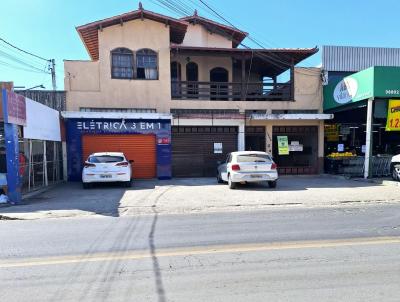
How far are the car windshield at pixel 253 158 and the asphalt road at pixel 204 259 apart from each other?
214 inches

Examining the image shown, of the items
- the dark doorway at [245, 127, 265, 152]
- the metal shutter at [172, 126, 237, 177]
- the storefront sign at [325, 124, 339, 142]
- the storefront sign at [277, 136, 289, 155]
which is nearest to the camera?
the metal shutter at [172, 126, 237, 177]

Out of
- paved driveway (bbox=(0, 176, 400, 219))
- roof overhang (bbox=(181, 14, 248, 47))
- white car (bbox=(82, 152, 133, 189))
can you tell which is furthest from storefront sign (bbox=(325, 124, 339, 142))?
white car (bbox=(82, 152, 133, 189))

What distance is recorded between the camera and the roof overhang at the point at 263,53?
723 inches

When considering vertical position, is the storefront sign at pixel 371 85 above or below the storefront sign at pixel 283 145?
above

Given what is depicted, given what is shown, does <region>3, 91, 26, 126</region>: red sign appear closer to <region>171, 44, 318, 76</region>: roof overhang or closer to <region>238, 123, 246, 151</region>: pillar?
<region>171, 44, 318, 76</region>: roof overhang

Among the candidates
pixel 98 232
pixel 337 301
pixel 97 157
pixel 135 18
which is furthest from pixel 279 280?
pixel 135 18

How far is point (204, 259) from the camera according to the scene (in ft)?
15.9

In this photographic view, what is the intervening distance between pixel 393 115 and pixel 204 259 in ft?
45.5

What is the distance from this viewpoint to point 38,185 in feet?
47.4

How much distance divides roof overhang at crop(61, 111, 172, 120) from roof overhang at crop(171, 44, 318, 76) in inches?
159

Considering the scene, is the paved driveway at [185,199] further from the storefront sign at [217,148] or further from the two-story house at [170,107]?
the storefront sign at [217,148]

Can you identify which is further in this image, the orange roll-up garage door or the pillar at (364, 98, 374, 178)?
the orange roll-up garage door

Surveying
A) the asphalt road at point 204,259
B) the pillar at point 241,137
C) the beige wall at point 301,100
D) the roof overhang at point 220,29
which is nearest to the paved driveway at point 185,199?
the asphalt road at point 204,259

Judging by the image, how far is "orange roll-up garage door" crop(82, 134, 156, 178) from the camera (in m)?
17.0
